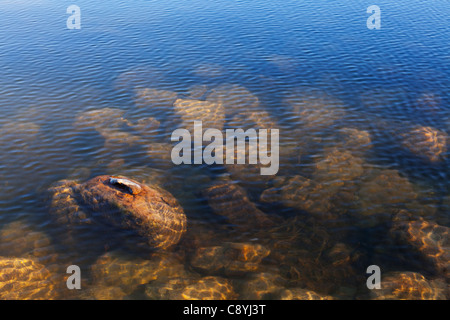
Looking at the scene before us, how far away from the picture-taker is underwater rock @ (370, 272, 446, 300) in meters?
14.0

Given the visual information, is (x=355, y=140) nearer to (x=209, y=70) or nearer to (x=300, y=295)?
(x=300, y=295)

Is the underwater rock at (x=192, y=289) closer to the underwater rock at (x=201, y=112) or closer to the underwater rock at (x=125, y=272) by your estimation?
the underwater rock at (x=125, y=272)

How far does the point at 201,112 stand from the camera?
89.4 feet

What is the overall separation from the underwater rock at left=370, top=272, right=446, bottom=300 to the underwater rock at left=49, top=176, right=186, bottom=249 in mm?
9656

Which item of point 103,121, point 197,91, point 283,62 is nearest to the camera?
point 103,121

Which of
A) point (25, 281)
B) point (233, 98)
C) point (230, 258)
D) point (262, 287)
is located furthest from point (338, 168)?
point (25, 281)

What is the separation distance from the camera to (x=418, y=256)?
15.9 m

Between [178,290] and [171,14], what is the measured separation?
45356 millimetres

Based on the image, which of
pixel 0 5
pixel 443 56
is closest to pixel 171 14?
pixel 0 5

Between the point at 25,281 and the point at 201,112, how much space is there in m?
16.9

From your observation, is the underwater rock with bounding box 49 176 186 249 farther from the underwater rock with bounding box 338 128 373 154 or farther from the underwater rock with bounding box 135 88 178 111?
the underwater rock with bounding box 338 128 373 154

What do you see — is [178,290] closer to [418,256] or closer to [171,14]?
[418,256]

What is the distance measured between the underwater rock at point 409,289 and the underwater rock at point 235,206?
585 cm

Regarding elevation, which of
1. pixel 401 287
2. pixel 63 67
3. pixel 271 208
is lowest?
pixel 401 287
